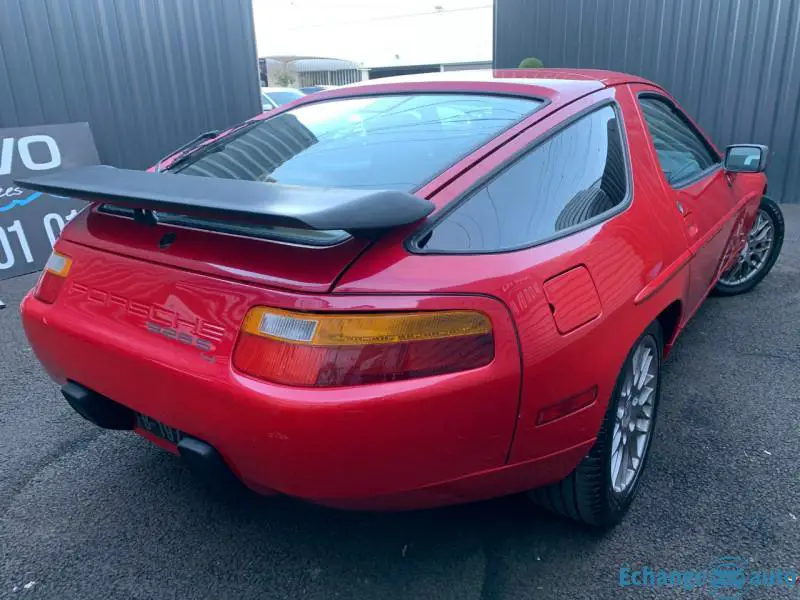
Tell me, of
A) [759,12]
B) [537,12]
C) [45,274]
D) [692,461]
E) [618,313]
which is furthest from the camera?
[537,12]

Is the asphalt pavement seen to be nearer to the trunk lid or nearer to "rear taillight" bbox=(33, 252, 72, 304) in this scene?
"rear taillight" bbox=(33, 252, 72, 304)

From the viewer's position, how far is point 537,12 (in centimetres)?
809

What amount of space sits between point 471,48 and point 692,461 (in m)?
32.8

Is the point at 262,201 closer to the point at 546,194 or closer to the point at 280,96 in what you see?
the point at 546,194

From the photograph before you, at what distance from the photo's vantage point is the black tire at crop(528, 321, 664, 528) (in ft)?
6.14

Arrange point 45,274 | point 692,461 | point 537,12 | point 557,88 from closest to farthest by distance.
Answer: point 45,274
point 557,88
point 692,461
point 537,12

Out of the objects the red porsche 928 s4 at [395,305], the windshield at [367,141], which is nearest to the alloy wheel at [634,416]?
the red porsche 928 s4 at [395,305]

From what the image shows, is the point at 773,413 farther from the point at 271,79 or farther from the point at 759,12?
the point at 271,79

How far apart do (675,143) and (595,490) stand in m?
1.77

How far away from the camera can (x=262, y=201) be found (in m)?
1.49

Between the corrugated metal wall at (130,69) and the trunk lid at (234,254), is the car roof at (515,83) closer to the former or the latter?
the trunk lid at (234,254)

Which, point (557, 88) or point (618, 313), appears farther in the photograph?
point (557, 88)

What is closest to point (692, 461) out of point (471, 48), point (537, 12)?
point (537, 12)

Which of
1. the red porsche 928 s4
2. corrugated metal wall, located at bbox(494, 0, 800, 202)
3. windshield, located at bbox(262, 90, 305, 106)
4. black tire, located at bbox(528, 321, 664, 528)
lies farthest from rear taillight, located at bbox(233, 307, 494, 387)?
windshield, located at bbox(262, 90, 305, 106)
